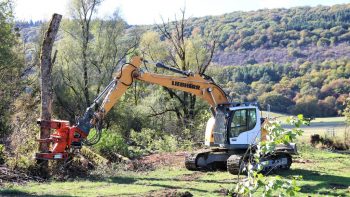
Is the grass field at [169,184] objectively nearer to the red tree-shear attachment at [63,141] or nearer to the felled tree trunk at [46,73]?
→ the red tree-shear attachment at [63,141]

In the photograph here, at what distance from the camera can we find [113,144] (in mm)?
18172

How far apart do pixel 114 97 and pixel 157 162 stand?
411cm

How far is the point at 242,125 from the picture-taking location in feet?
53.8

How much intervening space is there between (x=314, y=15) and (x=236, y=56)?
38.8 meters

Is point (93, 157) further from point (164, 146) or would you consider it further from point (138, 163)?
point (164, 146)

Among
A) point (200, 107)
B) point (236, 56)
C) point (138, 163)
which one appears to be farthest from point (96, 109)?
point (236, 56)

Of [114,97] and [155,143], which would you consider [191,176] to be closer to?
[114,97]

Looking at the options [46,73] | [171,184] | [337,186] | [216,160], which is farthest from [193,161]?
[46,73]

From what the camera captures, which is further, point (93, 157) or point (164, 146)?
point (164, 146)

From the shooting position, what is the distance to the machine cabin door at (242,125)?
16.2m

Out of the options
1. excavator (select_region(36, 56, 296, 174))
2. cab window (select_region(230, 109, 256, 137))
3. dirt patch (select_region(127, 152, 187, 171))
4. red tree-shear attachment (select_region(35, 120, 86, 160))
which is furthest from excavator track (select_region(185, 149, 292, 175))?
red tree-shear attachment (select_region(35, 120, 86, 160))

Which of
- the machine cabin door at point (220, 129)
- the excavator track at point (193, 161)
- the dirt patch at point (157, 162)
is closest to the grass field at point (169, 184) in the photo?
the excavator track at point (193, 161)

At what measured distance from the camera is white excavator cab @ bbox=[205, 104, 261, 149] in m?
16.2

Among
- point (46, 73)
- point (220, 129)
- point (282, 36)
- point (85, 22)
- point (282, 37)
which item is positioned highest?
point (282, 36)
